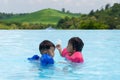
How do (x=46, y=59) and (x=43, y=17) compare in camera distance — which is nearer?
(x=46, y=59)

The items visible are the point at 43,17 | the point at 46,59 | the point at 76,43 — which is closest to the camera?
the point at 46,59

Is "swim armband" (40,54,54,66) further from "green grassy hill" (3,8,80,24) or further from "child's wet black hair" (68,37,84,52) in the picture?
"green grassy hill" (3,8,80,24)

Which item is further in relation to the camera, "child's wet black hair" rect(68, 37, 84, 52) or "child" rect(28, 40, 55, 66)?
"child's wet black hair" rect(68, 37, 84, 52)

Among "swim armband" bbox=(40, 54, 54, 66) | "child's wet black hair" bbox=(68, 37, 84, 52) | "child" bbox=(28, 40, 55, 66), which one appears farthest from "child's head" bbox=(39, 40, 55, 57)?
"child's wet black hair" bbox=(68, 37, 84, 52)

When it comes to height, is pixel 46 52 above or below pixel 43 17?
above

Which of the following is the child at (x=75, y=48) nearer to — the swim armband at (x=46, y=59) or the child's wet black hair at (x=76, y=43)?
the child's wet black hair at (x=76, y=43)

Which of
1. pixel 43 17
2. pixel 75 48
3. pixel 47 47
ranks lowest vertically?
pixel 43 17

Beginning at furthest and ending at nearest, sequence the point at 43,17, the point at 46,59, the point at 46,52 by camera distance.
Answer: the point at 43,17 < the point at 46,52 < the point at 46,59

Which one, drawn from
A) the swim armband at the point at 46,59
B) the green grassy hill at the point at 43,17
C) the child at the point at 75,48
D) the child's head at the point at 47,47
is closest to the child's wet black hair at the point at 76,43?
the child at the point at 75,48

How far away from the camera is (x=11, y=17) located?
121562 millimetres

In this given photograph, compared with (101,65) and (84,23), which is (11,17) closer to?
(84,23)

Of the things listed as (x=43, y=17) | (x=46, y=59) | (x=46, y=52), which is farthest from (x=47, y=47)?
(x=43, y=17)

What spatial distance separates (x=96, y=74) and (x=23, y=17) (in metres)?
118

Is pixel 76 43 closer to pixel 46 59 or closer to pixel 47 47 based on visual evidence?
pixel 47 47
